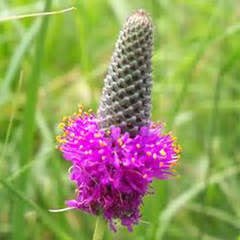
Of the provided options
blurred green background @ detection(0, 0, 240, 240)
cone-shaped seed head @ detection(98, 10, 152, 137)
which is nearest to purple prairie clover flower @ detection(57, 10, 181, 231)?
cone-shaped seed head @ detection(98, 10, 152, 137)

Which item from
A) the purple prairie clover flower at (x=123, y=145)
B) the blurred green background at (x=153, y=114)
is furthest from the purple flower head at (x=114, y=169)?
the blurred green background at (x=153, y=114)

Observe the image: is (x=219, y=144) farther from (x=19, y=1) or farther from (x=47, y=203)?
(x=19, y=1)

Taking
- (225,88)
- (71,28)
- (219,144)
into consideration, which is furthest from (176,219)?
(71,28)

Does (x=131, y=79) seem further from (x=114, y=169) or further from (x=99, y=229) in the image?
(x=99, y=229)

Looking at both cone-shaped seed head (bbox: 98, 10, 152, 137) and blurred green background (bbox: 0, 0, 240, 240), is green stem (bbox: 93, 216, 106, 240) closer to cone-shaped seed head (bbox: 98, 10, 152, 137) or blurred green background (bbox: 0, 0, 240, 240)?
cone-shaped seed head (bbox: 98, 10, 152, 137)

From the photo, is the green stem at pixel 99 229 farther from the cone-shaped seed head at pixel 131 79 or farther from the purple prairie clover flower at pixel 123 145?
the cone-shaped seed head at pixel 131 79

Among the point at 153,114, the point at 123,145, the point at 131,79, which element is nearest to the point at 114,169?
the point at 123,145
